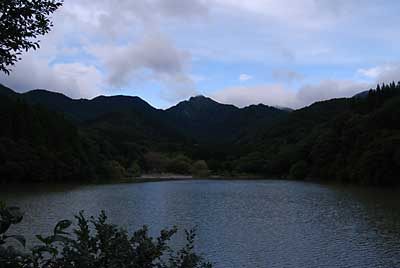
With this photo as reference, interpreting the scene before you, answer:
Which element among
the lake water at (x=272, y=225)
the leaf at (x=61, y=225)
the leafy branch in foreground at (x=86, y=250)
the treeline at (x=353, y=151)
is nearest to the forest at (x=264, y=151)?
the treeline at (x=353, y=151)

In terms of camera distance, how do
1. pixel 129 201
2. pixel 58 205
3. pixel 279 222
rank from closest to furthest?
pixel 279 222
pixel 58 205
pixel 129 201

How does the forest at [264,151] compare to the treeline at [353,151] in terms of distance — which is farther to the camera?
the forest at [264,151]

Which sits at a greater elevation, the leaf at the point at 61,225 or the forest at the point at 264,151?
the forest at the point at 264,151

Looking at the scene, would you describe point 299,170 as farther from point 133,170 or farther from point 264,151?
point 133,170

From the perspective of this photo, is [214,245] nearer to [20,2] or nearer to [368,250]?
[368,250]

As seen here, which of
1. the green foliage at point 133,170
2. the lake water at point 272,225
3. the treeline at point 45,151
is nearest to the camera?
the lake water at point 272,225

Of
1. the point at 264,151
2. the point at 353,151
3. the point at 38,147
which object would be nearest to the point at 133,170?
the point at 264,151

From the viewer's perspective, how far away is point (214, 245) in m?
21.2

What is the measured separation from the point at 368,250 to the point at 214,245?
21.4 feet

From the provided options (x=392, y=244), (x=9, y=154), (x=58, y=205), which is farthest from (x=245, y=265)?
(x=9, y=154)

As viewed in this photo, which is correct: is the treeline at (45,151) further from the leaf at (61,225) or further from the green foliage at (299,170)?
the leaf at (61,225)

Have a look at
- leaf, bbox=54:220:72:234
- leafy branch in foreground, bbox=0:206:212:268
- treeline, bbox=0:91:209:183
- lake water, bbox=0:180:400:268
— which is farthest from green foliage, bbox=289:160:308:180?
leaf, bbox=54:220:72:234

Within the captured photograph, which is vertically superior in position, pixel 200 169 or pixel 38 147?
pixel 38 147

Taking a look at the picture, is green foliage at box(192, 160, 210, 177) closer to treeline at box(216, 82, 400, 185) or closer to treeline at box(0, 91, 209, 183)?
treeline at box(216, 82, 400, 185)
